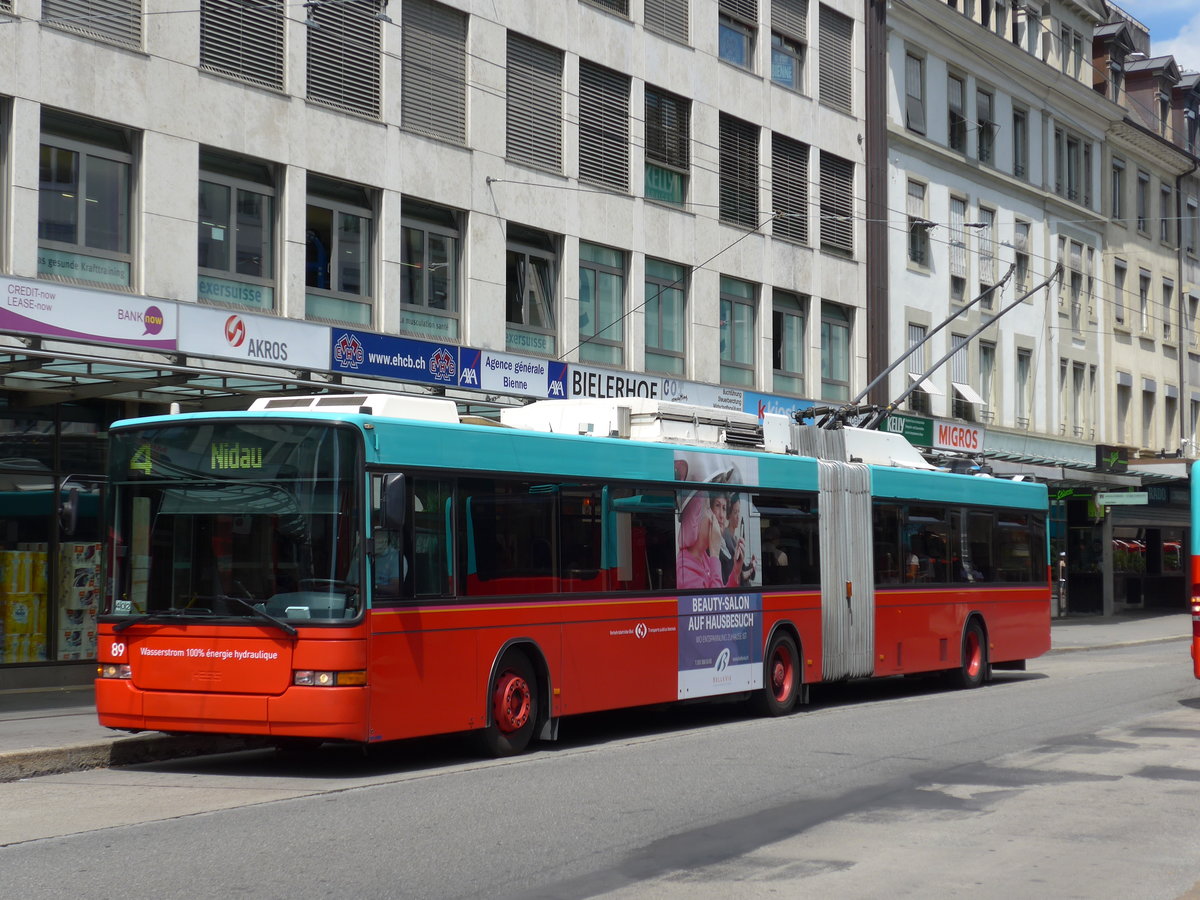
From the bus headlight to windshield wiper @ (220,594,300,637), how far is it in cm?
29

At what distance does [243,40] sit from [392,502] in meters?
11.0

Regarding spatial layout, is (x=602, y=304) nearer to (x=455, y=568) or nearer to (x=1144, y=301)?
(x=455, y=568)

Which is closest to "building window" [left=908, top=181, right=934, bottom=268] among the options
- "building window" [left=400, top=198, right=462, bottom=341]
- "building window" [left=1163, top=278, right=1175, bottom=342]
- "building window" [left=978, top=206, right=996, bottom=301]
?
"building window" [left=978, top=206, right=996, bottom=301]

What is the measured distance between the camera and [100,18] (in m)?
18.8

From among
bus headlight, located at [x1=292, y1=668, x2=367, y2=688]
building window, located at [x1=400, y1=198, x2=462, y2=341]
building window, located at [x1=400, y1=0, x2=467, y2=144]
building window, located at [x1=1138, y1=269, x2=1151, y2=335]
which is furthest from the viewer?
building window, located at [x1=1138, y1=269, x2=1151, y2=335]

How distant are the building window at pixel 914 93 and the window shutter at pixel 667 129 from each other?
9.44 m

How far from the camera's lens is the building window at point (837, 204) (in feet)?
111

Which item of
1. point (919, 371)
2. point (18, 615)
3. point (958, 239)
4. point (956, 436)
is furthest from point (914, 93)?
point (18, 615)

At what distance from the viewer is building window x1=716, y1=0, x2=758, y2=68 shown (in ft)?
101

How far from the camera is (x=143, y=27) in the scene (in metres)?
19.3

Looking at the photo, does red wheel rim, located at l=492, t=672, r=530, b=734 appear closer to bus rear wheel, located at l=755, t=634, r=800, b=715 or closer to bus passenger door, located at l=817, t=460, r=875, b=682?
bus rear wheel, located at l=755, t=634, r=800, b=715

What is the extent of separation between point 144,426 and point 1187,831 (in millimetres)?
8003

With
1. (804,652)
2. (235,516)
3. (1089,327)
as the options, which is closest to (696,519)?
(804,652)

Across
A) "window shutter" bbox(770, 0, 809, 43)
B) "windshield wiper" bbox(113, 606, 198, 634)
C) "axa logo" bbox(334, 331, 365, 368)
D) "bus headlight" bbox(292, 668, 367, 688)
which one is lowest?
"bus headlight" bbox(292, 668, 367, 688)
